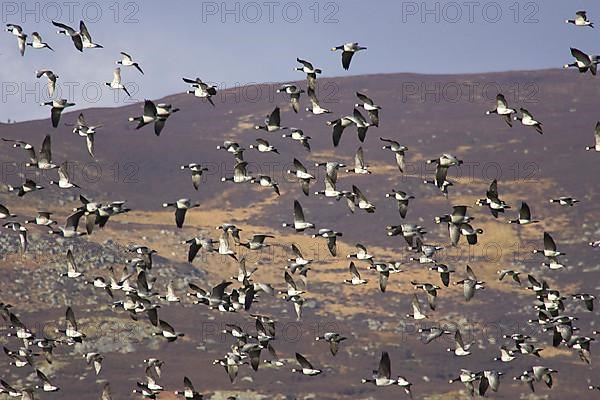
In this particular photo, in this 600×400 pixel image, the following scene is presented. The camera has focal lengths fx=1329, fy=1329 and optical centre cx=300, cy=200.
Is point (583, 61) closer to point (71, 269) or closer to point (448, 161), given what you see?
point (448, 161)

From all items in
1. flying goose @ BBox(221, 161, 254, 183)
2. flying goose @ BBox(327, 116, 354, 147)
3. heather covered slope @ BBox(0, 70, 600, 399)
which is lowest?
heather covered slope @ BBox(0, 70, 600, 399)

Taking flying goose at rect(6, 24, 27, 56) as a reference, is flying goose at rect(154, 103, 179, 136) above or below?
below

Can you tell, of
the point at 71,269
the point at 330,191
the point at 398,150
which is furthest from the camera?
the point at 71,269

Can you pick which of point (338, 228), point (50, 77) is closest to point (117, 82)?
point (50, 77)

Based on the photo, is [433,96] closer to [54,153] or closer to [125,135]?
[125,135]

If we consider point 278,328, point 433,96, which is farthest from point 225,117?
point 278,328

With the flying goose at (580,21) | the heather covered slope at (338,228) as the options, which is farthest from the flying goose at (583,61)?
the heather covered slope at (338,228)

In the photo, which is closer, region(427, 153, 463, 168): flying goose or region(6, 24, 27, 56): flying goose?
region(427, 153, 463, 168): flying goose

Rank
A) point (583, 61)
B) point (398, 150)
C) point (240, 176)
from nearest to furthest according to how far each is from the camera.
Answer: point (583, 61) < point (398, 150) < point (240, 176)

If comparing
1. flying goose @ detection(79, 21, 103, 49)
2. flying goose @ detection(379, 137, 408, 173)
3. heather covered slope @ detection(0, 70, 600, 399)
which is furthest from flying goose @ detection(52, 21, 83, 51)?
heather covered slope @ detection(0, 70, 600, 399)

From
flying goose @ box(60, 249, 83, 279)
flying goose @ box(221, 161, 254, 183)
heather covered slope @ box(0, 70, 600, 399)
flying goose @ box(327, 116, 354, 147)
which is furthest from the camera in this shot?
heather covered slope @ box(0, 70, 600, 399)

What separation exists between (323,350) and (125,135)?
53046 mm

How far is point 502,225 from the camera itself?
88.3 metres

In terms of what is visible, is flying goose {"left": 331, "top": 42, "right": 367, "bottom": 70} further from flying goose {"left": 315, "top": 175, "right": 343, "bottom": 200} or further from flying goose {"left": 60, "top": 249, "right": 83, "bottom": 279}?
flying goose {"left": 60, "top": 249, "right": 83, "bottom": 279}
